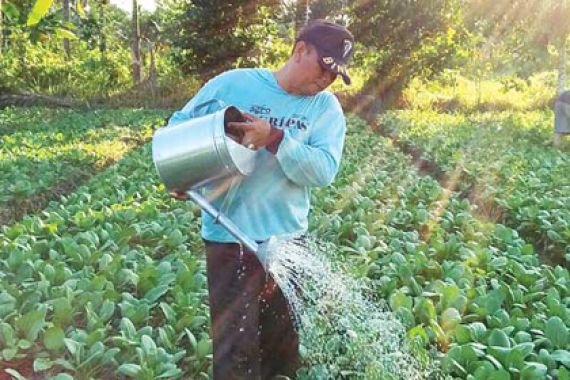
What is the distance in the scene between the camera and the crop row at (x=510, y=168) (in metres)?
5.39

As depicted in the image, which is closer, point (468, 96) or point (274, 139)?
point (274, 139)

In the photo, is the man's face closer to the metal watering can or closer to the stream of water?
the metal watering can

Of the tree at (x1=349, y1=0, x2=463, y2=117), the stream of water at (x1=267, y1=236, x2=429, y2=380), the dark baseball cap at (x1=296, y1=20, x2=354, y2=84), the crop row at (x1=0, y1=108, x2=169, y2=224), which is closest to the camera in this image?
the dark baseball cap at (x1=296, y1=20, x2=354, y2=84)

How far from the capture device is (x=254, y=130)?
79.0 inches

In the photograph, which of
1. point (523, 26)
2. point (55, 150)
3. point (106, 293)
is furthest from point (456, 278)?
point (523, 26)

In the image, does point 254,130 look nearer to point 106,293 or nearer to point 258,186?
point 258,186

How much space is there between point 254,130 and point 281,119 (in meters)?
0.27

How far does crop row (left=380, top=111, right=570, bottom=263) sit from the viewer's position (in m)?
5.39

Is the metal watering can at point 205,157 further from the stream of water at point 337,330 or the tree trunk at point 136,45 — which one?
the tree trunk at point 136,45

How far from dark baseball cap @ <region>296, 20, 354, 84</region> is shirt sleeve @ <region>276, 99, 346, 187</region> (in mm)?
205

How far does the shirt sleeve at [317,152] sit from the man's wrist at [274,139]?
0.01m

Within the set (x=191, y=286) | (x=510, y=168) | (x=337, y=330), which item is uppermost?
(x=337, y=330)

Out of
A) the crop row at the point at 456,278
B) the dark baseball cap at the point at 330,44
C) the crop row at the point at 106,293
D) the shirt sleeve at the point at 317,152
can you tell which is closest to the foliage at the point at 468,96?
the crop row at the point at 456,278

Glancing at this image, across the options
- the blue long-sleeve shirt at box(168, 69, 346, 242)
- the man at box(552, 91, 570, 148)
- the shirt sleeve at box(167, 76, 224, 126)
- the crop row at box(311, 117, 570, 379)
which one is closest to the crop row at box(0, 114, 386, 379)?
the blue long-sleeve shirt at box(168, 69, 346, 242)
